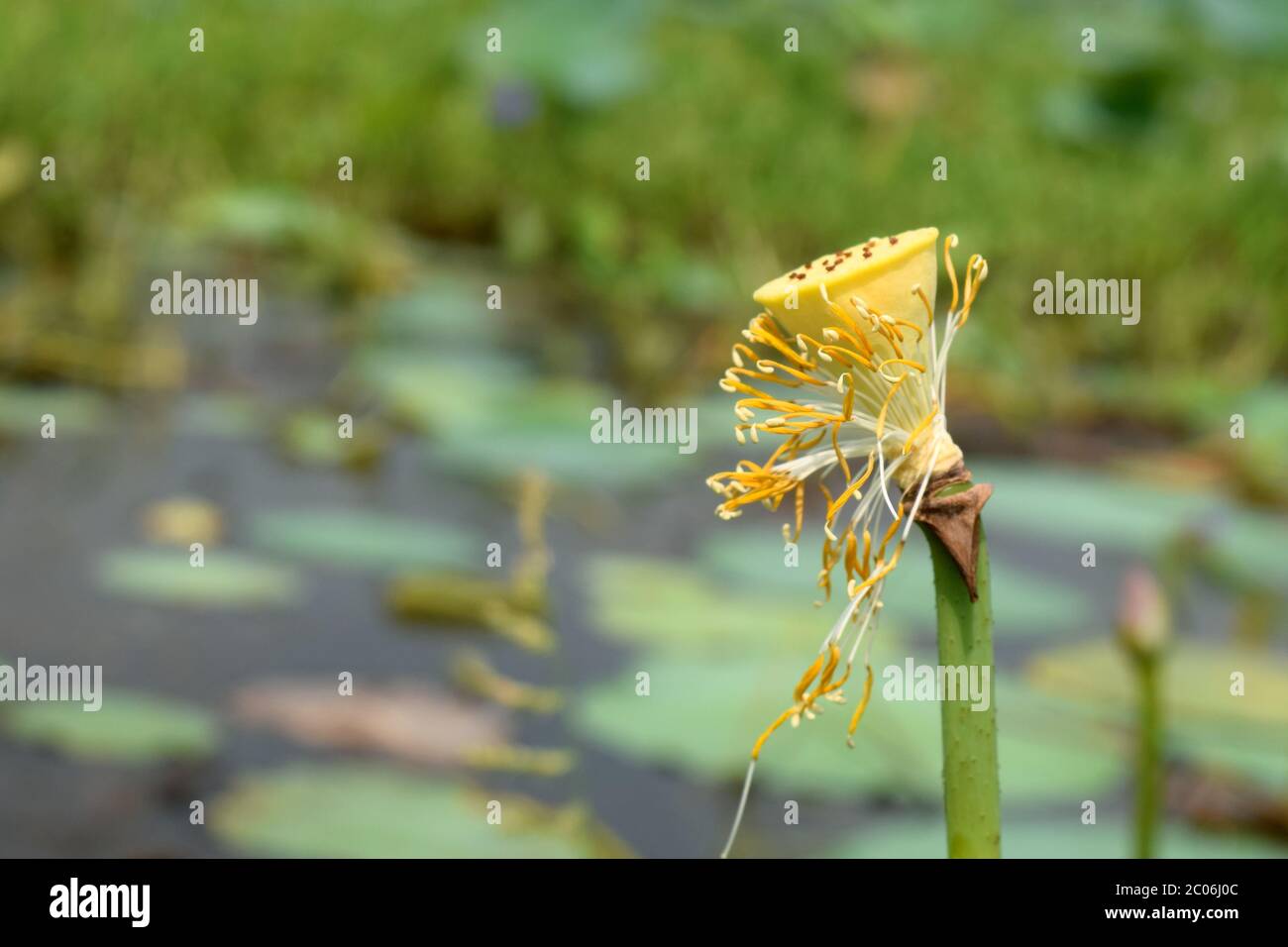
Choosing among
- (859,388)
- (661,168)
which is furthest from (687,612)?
(661,168)

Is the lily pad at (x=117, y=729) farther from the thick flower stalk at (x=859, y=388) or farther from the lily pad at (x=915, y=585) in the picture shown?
the thick flower stalk at (x=859, y=388)

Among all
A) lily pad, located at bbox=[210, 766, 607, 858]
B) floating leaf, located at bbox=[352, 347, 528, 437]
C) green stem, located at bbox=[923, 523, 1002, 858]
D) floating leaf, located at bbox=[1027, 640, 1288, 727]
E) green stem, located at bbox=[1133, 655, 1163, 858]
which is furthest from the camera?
floating leaf, located at bbox=[352, 347, 528, 437]

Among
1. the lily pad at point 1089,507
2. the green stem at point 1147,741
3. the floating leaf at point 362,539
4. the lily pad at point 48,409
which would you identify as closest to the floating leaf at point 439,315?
the lily pad at point 48,409

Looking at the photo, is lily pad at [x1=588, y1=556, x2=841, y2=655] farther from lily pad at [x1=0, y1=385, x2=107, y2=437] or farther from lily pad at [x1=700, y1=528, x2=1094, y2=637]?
lily pad at [x1=0, y1=385, x2=107, y2=437]

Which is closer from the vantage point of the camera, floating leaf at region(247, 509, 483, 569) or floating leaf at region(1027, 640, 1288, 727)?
floating leaf at region(1027, 640, 1288, 727)

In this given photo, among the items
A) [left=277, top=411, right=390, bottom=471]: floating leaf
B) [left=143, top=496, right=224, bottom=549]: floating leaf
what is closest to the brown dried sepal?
[left=143, top=496, right=224, bottom=549]: floating leaf
